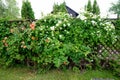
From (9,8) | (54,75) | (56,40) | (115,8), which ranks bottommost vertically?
(54,75)

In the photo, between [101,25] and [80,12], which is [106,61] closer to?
[101,25]

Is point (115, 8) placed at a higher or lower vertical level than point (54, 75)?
higher

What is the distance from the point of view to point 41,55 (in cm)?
407

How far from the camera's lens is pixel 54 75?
4.11 metres

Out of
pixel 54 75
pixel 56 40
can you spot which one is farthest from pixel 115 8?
pixel 54 75

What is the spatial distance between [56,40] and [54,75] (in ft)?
2.71

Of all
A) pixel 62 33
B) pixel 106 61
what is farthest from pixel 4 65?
pixel 106 61

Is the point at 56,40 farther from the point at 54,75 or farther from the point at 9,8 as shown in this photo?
the point at 9,8

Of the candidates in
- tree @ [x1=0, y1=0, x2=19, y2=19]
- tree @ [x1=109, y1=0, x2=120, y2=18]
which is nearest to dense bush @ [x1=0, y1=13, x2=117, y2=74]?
tree @ [x1=0, y1=0, x2=19, y2=19]

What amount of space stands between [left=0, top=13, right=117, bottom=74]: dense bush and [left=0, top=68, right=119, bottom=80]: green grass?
21 centimetres

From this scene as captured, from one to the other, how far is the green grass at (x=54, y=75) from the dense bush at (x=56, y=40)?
212mm

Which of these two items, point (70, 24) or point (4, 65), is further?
point (4, 65)

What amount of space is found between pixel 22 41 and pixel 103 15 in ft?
7.22

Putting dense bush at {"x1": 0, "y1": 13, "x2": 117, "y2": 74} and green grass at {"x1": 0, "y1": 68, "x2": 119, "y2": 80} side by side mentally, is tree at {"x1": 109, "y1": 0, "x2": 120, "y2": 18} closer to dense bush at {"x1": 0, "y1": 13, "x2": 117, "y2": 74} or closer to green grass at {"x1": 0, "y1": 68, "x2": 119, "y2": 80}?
dense bush at {"x1": 0, "y1": 13, "x2": 117, "y2": 74}
